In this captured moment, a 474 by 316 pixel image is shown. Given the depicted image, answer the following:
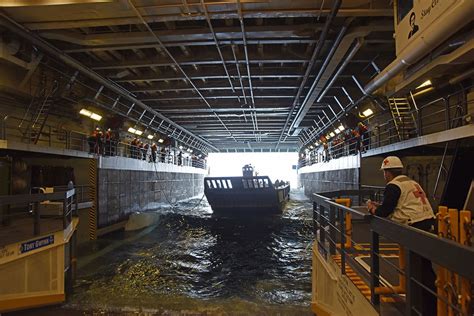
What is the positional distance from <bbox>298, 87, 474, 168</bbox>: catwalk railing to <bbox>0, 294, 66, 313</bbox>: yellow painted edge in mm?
8860

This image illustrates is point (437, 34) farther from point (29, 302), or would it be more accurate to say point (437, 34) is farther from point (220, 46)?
point (29, 302)

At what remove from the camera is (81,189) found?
13773 mm

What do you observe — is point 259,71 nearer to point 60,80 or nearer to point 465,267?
point 60,80

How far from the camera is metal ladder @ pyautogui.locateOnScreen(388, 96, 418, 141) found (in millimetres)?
11487

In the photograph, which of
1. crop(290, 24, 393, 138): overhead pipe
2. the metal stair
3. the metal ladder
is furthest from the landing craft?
the metal stair

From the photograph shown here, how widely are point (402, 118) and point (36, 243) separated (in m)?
11.3

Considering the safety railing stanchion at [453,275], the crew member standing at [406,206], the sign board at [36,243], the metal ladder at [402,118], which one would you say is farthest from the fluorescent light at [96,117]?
the safety railing stanchion at [453,275]

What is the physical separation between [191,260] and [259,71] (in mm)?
7937

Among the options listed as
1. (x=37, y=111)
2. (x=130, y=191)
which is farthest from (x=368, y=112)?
(x=37, y=111)

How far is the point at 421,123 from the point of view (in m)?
9.98

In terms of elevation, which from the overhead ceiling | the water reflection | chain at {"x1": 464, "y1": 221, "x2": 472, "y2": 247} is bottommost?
the water reflection

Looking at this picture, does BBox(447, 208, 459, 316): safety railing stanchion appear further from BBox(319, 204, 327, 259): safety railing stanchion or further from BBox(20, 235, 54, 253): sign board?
BBox(20, 235, 54, 253): sign board

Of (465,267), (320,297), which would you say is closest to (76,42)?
(320,297)

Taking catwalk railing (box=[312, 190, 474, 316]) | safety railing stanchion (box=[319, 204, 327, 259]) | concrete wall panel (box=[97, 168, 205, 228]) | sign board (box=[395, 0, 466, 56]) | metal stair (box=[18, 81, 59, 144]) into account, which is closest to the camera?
catwalk railing (box=[312, 190, 474, 316])
